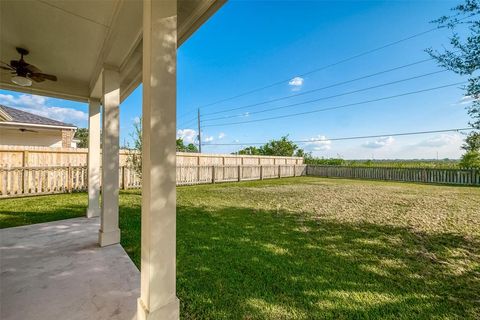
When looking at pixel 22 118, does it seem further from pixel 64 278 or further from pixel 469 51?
pixel 469 51

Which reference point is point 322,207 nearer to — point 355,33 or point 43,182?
point 43,182

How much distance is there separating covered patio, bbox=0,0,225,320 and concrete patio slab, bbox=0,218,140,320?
1cm

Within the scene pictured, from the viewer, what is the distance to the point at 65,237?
315 cm

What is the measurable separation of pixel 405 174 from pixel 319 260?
13.6m

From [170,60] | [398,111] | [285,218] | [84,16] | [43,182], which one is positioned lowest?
[285,218]

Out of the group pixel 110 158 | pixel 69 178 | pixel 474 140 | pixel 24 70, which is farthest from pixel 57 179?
pixel 474 140

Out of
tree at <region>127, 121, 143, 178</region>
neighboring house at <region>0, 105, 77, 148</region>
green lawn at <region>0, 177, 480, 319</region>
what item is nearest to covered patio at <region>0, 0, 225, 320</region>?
green lawn at <region>0, 177, 480, 319</region>

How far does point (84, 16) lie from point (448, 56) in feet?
16.9

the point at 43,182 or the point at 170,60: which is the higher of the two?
the point at 170,60

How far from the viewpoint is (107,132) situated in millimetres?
2881

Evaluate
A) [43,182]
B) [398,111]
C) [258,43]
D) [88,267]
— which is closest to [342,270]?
[88,267]

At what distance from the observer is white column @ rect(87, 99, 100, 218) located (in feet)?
13.0

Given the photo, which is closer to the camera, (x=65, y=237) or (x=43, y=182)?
(x=65, y=237)

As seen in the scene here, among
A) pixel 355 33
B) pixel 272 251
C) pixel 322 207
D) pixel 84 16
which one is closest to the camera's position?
pixel 84 16
